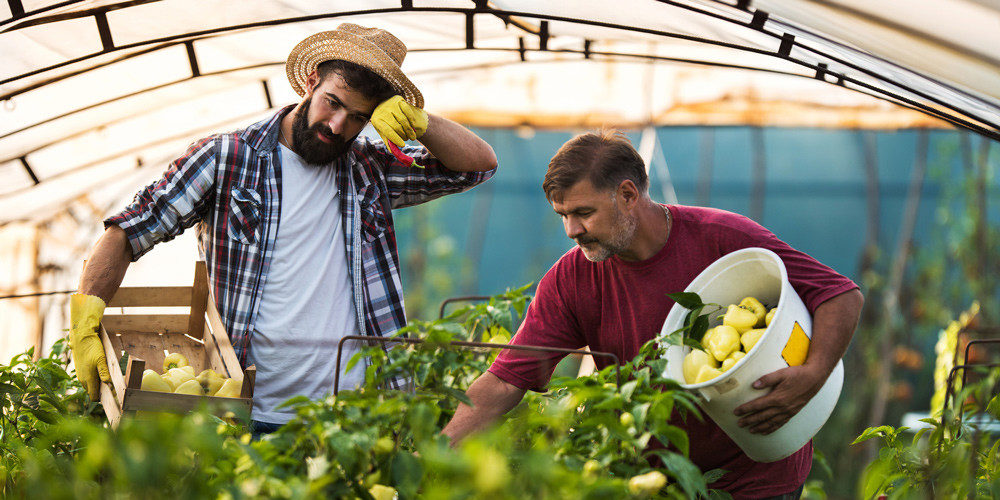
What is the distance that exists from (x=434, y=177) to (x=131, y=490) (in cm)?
152

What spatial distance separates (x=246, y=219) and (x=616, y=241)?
0.88 meters

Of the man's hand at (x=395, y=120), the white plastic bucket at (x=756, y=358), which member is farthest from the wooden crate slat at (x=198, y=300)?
the white plastic bucket at (x=756, y=358)

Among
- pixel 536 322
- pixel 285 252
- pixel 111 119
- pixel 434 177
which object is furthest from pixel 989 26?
pixel 111 119

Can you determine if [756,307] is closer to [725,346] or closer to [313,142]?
[725,346]

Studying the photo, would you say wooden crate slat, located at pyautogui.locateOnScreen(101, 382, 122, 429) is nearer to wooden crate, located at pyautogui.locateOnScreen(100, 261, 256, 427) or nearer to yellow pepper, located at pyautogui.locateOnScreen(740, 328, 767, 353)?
wooden crate, located at pyautogui.locateOnScreen(100, 261, 256, 427)

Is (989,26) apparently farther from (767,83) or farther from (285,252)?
(767,83)

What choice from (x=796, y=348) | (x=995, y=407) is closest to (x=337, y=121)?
(x=796, y=348)

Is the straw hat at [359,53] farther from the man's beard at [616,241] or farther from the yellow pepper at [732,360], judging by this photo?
the yellow pepper at [732,360]

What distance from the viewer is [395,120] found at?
6.25ft

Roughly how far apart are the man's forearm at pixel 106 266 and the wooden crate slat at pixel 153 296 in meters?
0.11

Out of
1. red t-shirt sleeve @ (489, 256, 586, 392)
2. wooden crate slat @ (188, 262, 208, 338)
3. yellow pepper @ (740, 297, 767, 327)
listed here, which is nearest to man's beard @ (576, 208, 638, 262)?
red t-shirt sleeve @ (489, 256, 586, 392)

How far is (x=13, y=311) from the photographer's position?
316 cm

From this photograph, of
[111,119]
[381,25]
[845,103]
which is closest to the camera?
[381,25]

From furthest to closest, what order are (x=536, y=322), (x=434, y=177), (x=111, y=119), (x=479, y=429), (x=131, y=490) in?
(x=111, y=119) → (x=434, y=177) → (x=536, y=322) → (x=479, y=429) → (x=131, y=490)
